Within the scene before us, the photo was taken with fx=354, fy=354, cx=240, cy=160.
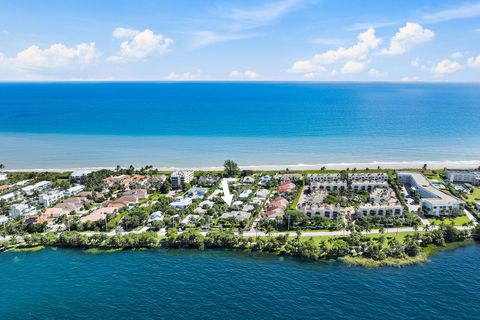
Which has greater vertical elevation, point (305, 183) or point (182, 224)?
point (305, 183)

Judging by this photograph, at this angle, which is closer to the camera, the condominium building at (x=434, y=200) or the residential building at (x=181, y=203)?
the condominium building at (x=434, y=200)

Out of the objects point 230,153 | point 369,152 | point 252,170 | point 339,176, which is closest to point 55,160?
point 230,153

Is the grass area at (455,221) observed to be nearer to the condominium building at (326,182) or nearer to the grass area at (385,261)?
the grass area at (385,261)

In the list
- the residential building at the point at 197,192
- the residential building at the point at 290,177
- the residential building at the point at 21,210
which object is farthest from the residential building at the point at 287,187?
the residential building at the point at 21,210

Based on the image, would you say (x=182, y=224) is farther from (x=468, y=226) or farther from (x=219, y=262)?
(x=468, y=226)

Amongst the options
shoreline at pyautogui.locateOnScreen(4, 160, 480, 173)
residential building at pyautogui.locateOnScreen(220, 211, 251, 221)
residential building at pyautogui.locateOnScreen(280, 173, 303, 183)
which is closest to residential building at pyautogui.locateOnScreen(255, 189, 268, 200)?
residential building at pyautogui.locateOnScreen(280, 173, 303, 183)

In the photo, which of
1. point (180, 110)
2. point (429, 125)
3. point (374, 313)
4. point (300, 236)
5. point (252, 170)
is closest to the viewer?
point (374, 313)
